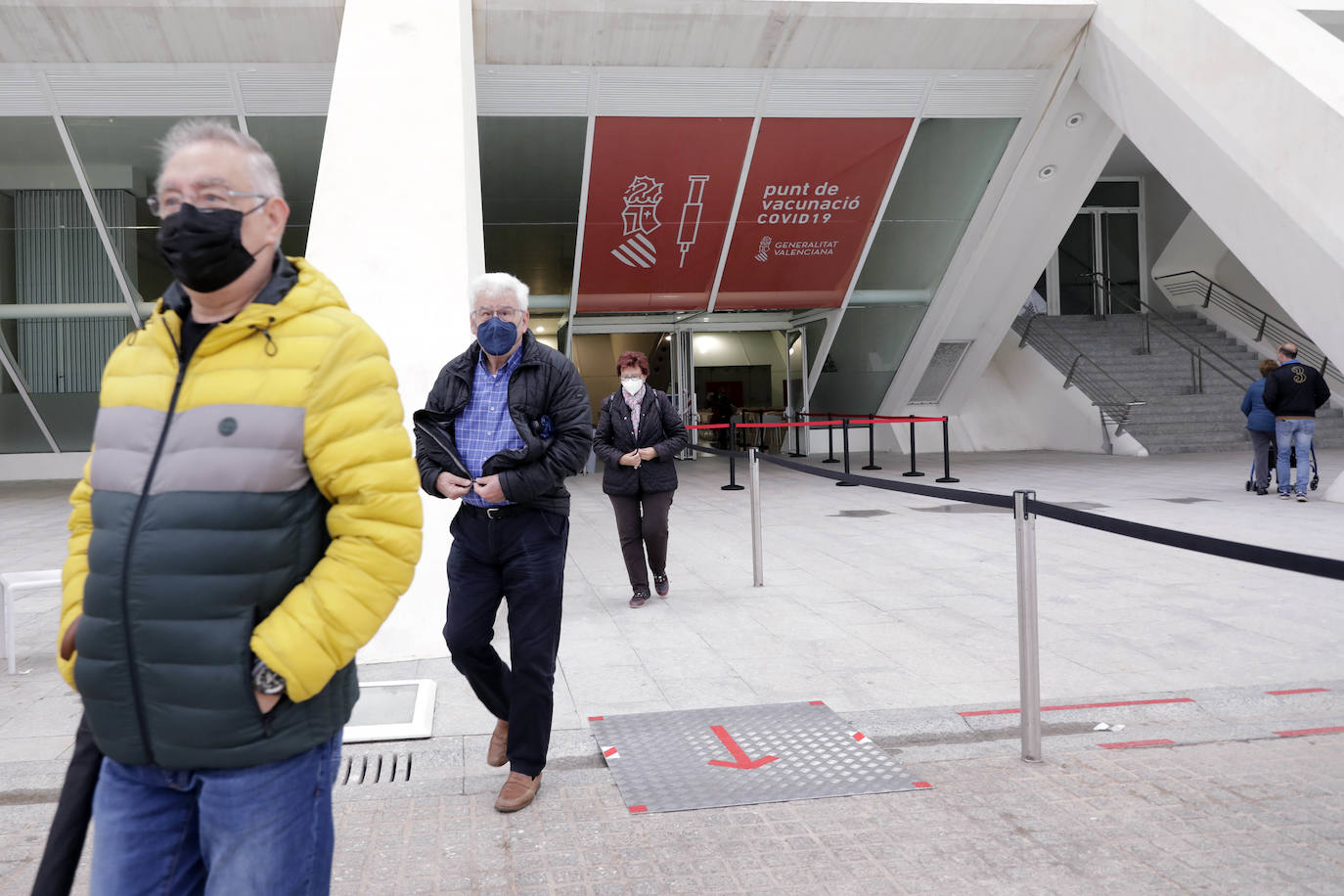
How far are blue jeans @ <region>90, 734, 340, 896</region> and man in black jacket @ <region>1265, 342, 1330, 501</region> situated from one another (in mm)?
12437

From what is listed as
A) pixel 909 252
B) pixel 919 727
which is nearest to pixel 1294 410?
pixel 909 252

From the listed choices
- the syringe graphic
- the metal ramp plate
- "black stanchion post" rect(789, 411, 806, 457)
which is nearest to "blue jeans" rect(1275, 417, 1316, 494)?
the syringe graphic

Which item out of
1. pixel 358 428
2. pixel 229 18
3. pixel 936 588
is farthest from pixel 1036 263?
pixel 358 428

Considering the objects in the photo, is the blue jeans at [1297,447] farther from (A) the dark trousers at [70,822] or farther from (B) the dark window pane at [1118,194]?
(B) the dark window pane at [1118,194]

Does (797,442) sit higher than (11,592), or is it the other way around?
(797,442)

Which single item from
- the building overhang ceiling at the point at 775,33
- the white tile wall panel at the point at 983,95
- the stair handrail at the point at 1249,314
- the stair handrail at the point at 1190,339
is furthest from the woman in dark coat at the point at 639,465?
the stair handrail at the point at 1249,314

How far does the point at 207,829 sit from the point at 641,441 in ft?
18.5

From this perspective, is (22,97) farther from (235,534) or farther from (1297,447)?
(1297,447)

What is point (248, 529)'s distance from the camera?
1.83m

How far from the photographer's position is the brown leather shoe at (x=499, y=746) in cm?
416

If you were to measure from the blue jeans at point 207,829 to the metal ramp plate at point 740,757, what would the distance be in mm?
2026

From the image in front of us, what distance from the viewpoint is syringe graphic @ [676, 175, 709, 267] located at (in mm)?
16312

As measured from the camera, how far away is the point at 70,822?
2.03 metres

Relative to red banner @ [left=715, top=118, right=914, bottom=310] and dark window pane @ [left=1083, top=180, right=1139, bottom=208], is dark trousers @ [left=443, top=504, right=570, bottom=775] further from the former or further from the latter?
dark window pane @ [left=1083, top=180, right=1139, bottom=208]
